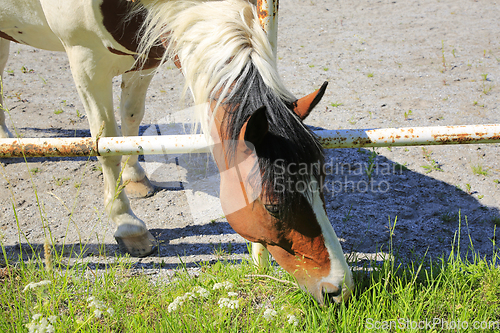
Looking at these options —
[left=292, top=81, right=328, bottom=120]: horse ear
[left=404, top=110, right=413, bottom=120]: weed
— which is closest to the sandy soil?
[left=404, top=110, right=413, bottom=120]: weed

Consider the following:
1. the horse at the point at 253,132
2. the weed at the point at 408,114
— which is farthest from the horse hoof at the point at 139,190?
the weed at the point at 408,114

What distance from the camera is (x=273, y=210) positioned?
144 centimetres

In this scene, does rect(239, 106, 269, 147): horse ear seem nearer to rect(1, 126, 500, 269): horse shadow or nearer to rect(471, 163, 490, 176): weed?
rect(1, 126, 500, 269): horse shadow

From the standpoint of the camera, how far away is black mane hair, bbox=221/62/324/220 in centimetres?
139

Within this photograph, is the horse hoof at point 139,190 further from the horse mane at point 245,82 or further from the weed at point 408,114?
the weed at point 408,114

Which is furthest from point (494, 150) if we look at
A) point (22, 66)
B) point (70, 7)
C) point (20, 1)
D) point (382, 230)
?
point (22, 66)

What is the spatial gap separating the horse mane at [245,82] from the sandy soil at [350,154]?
0.40 m

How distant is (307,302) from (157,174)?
7.53 feet

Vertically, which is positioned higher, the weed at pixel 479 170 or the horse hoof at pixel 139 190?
the horse hoof at pixel 139 190

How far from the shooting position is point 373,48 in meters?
5.79

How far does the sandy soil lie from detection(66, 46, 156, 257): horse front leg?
0.14m

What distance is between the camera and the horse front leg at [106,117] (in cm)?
216

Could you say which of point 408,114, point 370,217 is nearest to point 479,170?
point 408,114

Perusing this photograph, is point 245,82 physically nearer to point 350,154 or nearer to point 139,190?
point 139,190
